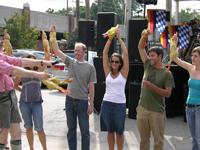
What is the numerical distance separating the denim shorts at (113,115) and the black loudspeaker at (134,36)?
3298 mm

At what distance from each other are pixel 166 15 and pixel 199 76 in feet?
19.2

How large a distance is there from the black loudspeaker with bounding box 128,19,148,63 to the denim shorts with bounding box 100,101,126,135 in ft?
10.8

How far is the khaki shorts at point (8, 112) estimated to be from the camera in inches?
132

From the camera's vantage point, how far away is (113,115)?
3.89m

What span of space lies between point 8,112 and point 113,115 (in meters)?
1.53

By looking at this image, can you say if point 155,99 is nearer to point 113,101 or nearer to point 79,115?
point 113,101

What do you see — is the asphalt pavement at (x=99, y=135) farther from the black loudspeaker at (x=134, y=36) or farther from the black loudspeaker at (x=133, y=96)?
the black loudspeaker at (x=134, y=36)

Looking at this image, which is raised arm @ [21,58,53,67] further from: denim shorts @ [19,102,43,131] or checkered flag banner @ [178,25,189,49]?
checkered flag banner @ [178,25,189,49]

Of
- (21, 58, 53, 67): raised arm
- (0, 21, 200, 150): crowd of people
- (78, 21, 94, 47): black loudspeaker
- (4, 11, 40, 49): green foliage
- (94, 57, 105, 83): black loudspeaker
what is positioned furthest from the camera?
(4, 11, 40, 49): green foliage

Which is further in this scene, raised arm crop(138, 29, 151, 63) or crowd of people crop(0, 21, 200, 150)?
raised arm crop(138, 29, 151, 63)

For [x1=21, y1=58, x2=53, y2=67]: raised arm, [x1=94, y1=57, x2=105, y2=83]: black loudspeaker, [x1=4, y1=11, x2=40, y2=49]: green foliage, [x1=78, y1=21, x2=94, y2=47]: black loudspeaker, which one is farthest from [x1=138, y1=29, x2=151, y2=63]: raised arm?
[x1=4, y1=11, x2=40, y2=49]: green foliage

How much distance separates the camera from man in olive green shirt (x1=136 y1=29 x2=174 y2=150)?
361cm

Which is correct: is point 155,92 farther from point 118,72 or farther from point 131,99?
point 131,99

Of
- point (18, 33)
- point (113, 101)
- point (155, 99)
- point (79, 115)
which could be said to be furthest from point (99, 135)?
point (18, 33)
